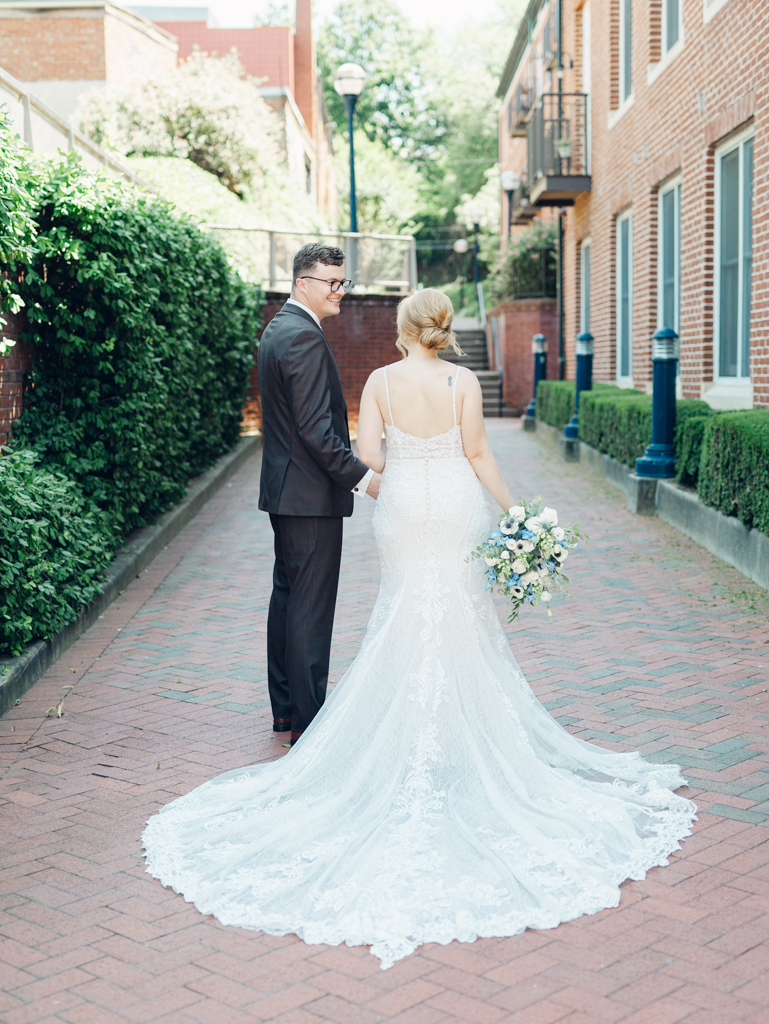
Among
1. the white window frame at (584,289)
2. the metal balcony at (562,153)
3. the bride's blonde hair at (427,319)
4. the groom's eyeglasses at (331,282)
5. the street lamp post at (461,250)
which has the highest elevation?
the street lamp post at (461,250)

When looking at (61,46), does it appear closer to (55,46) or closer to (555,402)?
(55,46)

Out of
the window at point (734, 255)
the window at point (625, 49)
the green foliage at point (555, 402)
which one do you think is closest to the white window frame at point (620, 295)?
the green foliage at point (555, 402)

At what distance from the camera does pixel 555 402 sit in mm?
17922

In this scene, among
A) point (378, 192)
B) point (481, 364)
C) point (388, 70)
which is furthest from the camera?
point (388, 70)

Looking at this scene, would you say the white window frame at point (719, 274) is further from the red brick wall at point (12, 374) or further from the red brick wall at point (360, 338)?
the red brick wall at point (360, 338)

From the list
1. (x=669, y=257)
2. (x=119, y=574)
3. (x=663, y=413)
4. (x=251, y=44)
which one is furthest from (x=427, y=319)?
(x=251, y=44)

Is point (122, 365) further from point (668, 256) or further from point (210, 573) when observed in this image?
point (668, 256)

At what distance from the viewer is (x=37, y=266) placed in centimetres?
730

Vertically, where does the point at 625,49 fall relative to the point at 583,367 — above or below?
above

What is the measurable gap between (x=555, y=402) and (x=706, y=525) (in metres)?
9.58

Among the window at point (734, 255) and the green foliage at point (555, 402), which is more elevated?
the window at point (734, 255)

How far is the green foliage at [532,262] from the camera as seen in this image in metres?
24.8

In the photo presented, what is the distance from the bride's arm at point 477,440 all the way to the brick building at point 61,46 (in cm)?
2289

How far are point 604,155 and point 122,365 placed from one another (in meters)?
11.0
